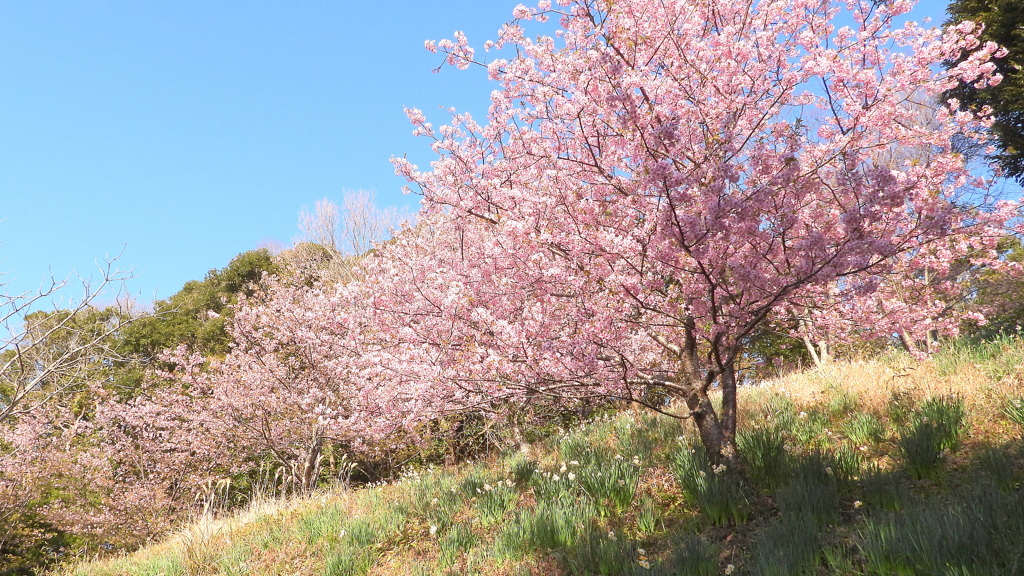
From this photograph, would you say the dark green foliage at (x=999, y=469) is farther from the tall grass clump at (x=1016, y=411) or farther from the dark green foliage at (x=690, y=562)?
the dark green foliage at (x=690, y=562)

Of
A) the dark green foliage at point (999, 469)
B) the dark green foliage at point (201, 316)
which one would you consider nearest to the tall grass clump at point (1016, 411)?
the dark green foliage at point (999, 469)

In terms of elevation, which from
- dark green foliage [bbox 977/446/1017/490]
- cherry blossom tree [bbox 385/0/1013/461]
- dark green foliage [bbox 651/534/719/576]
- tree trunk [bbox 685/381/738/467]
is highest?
cherry blossom tree [bbox 385/0/1013/461]

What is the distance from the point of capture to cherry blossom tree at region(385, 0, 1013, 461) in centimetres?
401

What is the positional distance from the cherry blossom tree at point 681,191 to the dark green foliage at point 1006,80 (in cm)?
803

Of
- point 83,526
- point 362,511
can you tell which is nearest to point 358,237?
point 83,526

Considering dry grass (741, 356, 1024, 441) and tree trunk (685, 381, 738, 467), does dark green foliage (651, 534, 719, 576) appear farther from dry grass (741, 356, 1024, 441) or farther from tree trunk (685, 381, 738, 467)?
dry grass (741, 356, 1024, 441)

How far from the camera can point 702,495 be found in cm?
432

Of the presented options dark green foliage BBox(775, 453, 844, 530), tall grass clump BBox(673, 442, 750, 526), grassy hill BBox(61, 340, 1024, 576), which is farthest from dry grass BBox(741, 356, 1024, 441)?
tall grass clump BBox(673, 442, 750, 526)

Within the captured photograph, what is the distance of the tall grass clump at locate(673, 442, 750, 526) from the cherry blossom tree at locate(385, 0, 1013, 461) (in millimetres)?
354

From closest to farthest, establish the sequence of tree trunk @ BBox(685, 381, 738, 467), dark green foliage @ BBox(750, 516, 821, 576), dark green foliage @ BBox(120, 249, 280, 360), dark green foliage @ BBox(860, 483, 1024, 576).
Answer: dark green foliage @ BBox(860, 483, 1024, 576) < dark green foliage @ BBox(750, 516, 821, 576) < tree trunk @ BBox(685, 381, 738, 467) < dark green foliage @ BBox(120, 249, 280, 360)

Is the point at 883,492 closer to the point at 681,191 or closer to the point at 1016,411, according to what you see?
the point at 1016,411

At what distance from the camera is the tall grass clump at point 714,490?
4.24 m

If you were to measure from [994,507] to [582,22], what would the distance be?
4389 mm

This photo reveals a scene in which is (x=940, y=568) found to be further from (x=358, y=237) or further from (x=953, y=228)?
(x=358, y=237)
